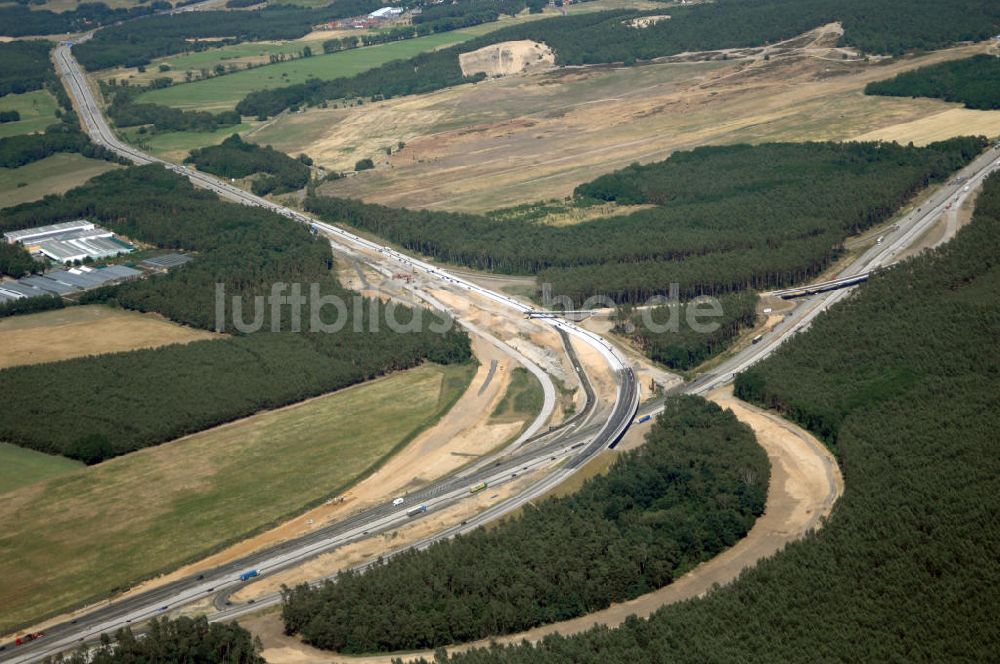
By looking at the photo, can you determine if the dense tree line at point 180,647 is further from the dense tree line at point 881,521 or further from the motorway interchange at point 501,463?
the dense tree line at point 881,521

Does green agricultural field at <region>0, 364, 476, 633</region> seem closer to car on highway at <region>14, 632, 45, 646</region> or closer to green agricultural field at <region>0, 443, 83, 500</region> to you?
green agricultural field at <region>0, 443, 83, 500</region>

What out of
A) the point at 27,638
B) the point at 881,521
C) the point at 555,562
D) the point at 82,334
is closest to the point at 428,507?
the point at 555,562

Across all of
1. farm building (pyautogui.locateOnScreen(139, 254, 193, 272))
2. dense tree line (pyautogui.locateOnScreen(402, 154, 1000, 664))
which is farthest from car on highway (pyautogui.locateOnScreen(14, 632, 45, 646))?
farm building (pyautogui.locateOnScreen(139, 254, 193, 272))

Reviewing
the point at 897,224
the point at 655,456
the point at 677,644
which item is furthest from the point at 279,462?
the point at 897,224

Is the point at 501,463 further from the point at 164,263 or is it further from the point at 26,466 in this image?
the point at 164,263

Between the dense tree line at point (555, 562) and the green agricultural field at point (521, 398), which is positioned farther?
the green agricultural field at point (521, 398)

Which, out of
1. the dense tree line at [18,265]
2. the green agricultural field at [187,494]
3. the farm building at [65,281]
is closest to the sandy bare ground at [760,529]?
the green agricultural field at [187,494]

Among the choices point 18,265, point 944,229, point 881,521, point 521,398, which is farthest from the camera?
point 18,265
